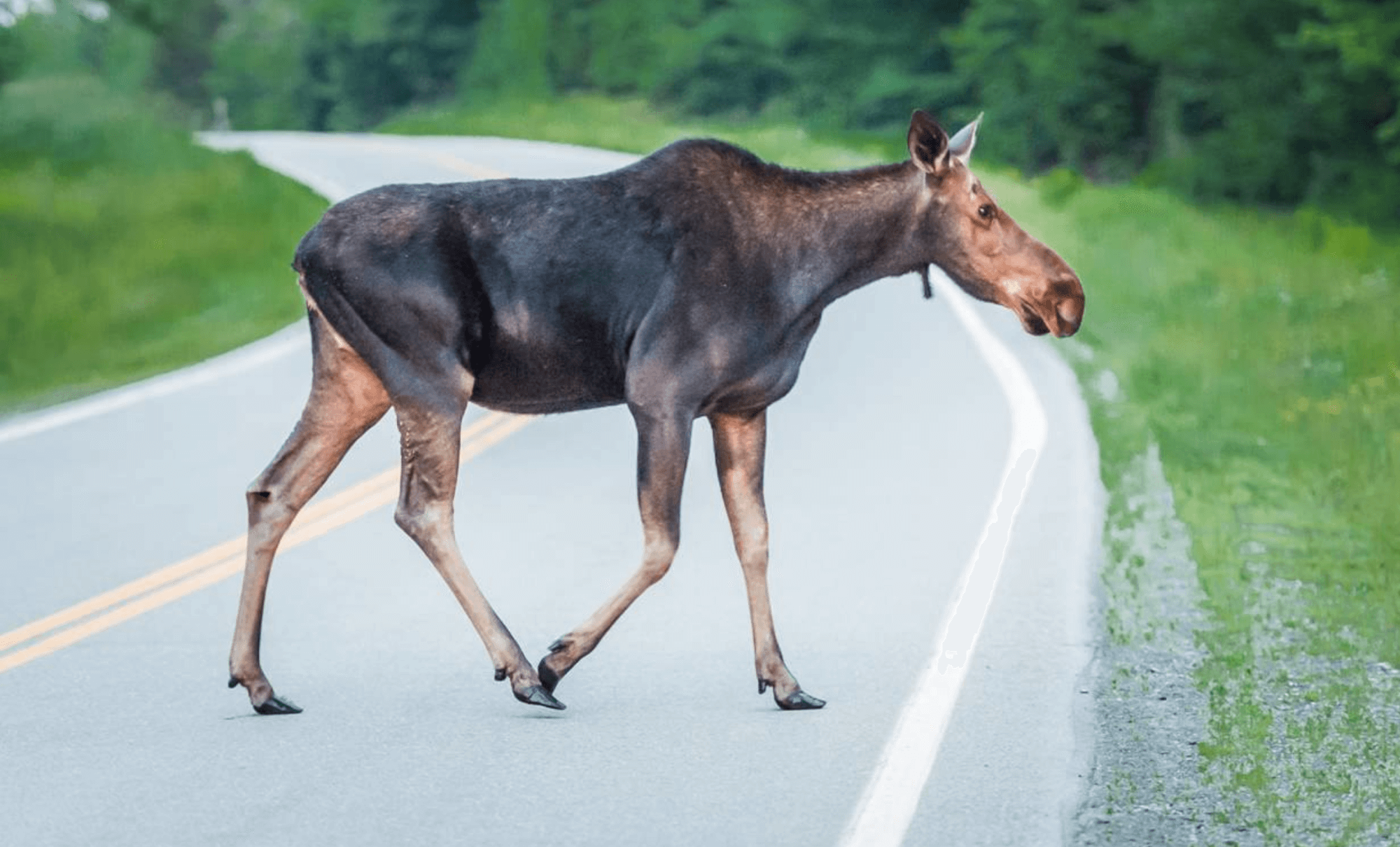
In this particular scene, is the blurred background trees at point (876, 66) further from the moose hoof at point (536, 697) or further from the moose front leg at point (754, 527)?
the moose hoof at point (536, 697)

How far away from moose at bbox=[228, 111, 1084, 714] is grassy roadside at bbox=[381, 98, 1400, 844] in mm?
1540

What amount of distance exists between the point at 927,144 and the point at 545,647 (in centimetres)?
240

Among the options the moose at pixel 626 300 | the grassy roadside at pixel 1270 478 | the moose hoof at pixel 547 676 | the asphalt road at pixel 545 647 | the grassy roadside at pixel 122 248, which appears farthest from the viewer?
the grassy roadside at pixel 122 248

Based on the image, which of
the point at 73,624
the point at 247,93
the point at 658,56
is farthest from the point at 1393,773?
the point at 247,93

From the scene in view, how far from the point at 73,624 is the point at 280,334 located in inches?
440

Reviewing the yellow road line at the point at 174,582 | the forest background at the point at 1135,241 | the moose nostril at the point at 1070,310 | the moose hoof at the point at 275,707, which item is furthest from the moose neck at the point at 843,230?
the yellow road line at the point at 174,582

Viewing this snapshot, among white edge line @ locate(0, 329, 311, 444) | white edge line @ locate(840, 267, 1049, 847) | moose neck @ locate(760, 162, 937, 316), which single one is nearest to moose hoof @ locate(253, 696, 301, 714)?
white edge line @ locate(840, 267, 1049, 847)

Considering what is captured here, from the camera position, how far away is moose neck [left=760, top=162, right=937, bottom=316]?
24.0ft

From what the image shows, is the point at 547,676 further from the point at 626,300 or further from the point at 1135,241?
the point at 1135,241

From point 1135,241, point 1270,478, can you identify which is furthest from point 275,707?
point 1135,241

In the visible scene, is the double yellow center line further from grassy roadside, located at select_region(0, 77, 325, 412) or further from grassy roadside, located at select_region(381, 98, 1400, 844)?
grassy roadside, located at select_region(0, 77, 325, 412)

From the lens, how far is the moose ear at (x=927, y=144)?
7.03m

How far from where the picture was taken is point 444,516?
721cm

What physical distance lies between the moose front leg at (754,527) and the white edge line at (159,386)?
772 centimetres
